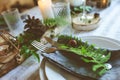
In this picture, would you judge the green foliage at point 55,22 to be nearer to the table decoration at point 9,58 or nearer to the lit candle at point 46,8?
the lit candle at point 46,8

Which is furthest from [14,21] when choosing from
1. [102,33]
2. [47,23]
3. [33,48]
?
[102,33]

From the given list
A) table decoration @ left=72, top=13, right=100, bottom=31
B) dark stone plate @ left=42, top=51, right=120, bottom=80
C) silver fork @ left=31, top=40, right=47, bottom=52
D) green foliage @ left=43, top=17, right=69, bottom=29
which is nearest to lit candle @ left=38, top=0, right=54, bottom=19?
green foliage @ left=43, top=17, right=69, bottom=29

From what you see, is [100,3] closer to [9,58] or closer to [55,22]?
[55,22]

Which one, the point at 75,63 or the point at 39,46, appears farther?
the point at 39,46

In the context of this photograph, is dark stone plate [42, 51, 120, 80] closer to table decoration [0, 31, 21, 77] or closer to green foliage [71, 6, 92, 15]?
table decoration [0, 31, 21, 77]

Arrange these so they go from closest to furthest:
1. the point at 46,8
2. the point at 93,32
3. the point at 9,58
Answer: the point at 9,58 → the point at 93,32 → the point at 46,8

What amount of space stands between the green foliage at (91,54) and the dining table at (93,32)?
0.19 feet

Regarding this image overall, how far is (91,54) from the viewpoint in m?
0.48

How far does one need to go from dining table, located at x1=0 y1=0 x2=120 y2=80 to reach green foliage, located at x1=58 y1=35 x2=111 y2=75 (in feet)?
0.19

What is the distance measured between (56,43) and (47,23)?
0.25 m

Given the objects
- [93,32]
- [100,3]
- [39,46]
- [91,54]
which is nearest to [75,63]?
[91,54]

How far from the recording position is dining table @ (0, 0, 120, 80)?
56 centimetres

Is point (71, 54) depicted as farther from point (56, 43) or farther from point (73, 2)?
point (73, 2)

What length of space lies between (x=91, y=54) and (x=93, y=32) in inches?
11.0
